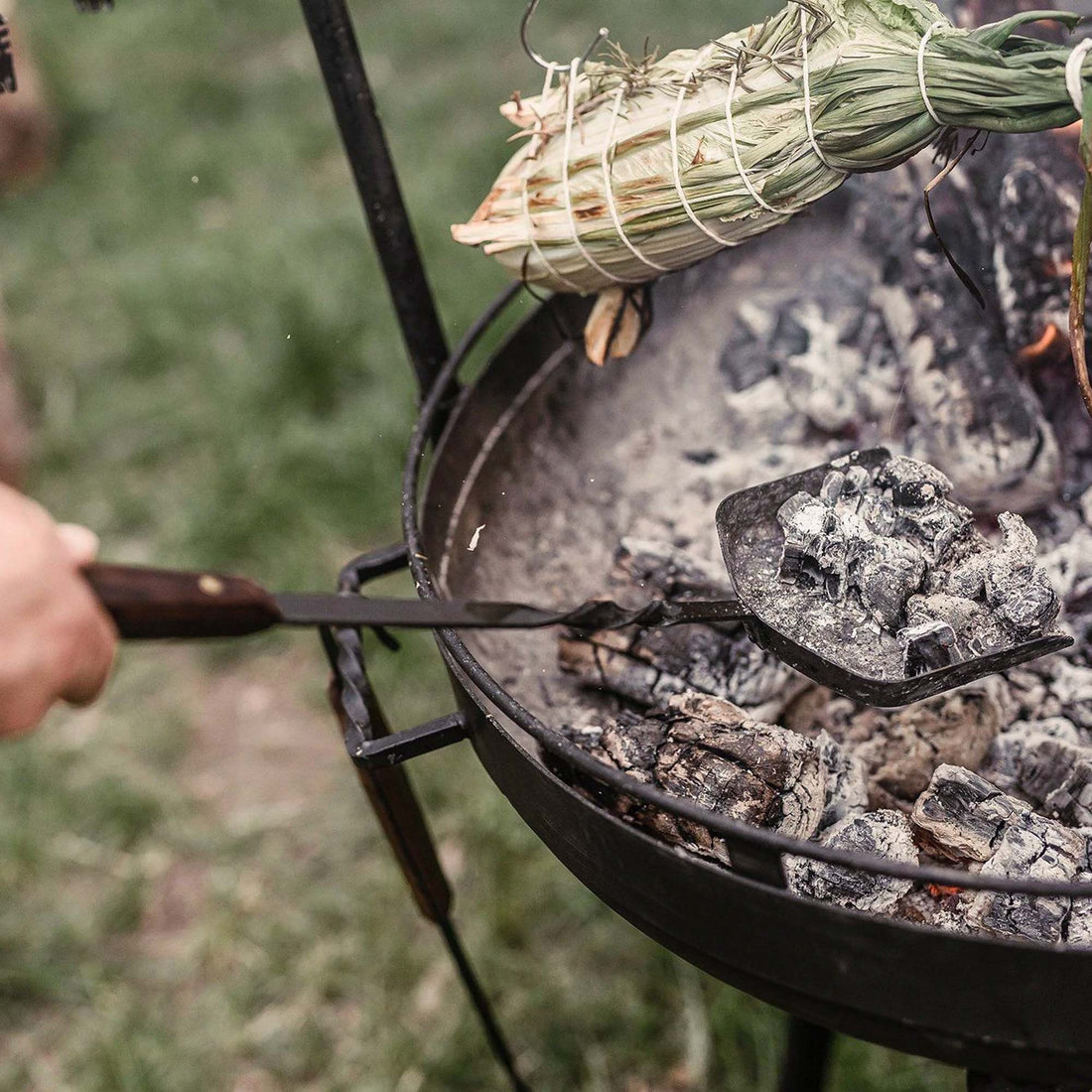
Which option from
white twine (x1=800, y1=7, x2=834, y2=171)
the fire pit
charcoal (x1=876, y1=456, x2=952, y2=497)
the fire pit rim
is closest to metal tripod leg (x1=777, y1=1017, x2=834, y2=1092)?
the fire pit

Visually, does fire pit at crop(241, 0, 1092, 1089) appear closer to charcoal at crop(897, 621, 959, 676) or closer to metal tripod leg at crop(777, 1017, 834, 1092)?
metal tripod leg at crop(777, 1017, 834, 1092)

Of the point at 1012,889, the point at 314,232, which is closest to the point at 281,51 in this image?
the point at 314,232

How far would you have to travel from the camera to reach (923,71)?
1019 millimetres

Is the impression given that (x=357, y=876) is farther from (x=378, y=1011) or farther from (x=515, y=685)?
(x=515, y=685)

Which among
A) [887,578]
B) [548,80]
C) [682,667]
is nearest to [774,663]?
[682,667]

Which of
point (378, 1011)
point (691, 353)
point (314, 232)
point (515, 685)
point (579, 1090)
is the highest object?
point (314, 232)

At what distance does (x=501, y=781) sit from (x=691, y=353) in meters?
0.81

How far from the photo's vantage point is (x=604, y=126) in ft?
3.92

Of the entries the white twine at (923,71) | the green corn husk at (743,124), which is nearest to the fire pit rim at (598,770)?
the green corn husk at (743,124)

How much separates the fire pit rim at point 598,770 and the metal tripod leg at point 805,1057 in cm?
40

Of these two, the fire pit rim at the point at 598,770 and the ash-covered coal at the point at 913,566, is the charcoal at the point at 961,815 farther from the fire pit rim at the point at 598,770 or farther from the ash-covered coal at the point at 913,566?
the ash-covered coal at the point at 913,566

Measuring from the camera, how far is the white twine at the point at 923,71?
1.01m

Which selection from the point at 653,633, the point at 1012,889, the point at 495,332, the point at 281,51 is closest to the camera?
the point at 1012,889

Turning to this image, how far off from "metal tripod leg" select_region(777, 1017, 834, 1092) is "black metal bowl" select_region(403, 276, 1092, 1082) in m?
0.43
